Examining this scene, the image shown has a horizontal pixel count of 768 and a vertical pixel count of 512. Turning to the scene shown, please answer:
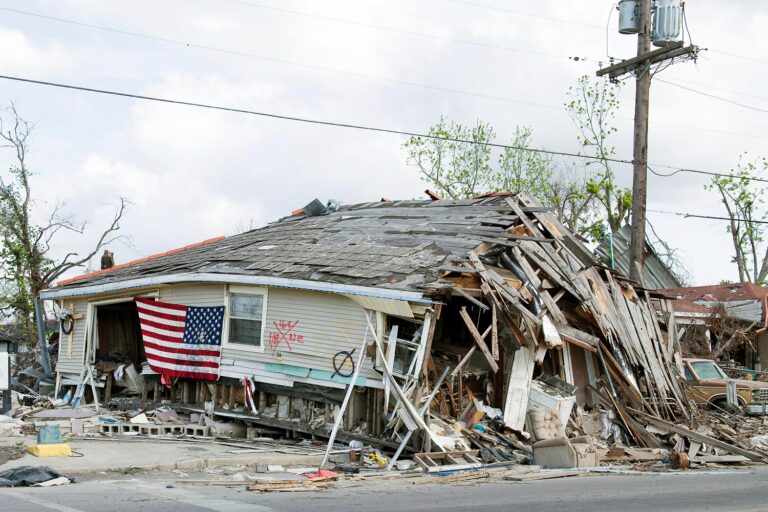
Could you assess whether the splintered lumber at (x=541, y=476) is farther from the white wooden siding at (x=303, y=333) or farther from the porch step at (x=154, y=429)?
the porch step at (x=154, y=429)

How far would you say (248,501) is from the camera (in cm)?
983

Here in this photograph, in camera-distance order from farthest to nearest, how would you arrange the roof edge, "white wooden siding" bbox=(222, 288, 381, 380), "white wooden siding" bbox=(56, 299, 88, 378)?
"white wooden siding" bbox=(56, 299, 88, 378), "white wooden siding" bbox=(222, 288, 381, 380), the roof edge

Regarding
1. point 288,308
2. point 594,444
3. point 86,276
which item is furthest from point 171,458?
point 86,276

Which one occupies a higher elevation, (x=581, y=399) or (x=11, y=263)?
(x=11, y=263)

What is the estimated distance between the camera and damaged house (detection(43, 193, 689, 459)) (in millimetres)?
15258

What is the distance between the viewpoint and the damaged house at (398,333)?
601 inches

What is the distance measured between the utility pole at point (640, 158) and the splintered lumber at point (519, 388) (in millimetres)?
6583

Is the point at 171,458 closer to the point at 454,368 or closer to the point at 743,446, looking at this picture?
the point at 454,368

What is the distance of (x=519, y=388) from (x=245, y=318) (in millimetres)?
5535

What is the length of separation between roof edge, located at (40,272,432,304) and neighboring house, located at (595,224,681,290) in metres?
17.2

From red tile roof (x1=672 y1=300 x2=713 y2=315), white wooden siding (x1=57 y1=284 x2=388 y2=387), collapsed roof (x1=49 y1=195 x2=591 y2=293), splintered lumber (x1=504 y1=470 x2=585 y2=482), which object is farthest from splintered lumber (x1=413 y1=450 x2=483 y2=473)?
red tile roof (x1=672 y1=300 x2=713 y2=315)

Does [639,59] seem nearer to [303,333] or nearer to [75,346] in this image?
A: [303,333]

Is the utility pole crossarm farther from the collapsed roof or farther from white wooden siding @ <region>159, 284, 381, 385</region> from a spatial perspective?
white wooden siding @ <region>159, 284, 381, 385</region>

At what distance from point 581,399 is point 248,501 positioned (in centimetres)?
1000
